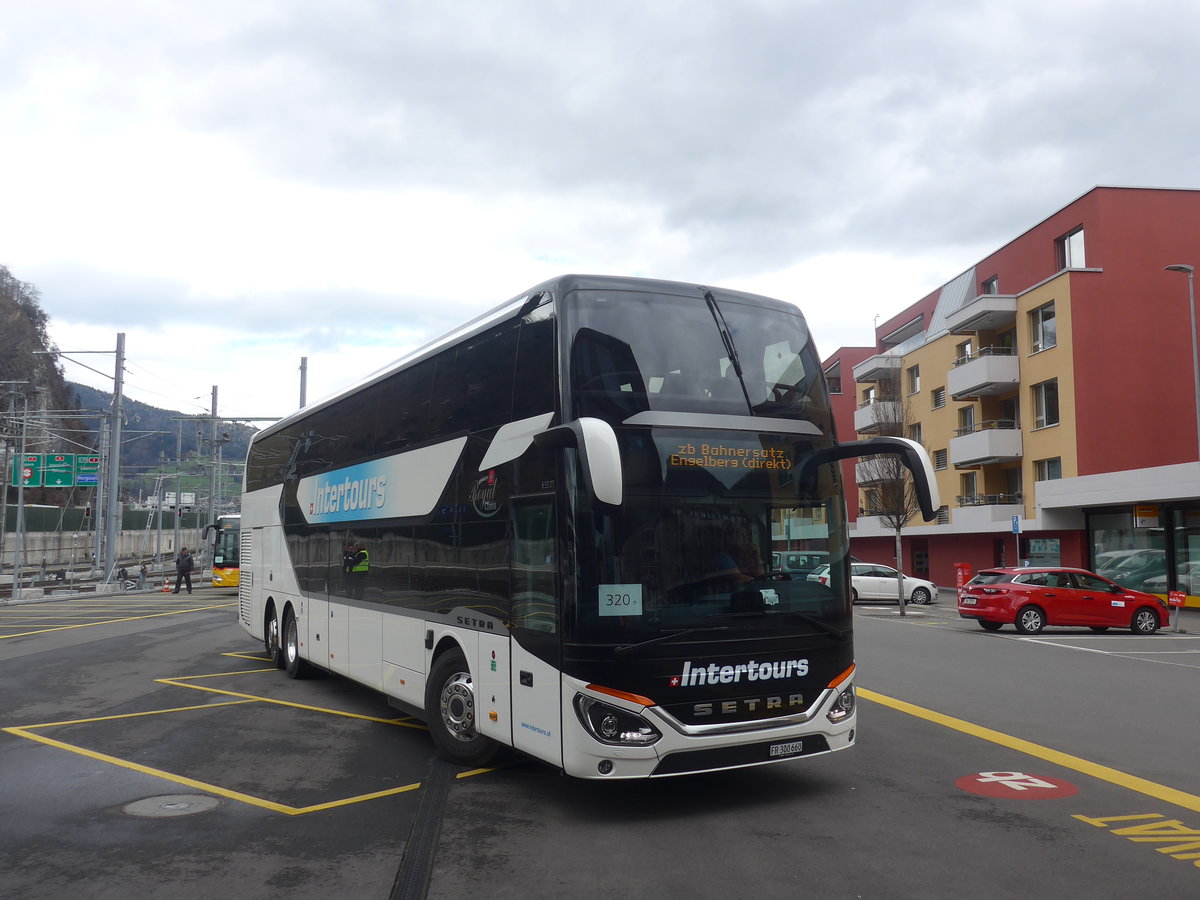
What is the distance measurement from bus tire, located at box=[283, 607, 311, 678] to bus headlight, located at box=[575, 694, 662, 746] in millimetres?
8088

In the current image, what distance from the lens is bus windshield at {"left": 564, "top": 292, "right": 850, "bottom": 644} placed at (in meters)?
6.54

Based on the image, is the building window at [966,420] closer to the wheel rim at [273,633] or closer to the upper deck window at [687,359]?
the wheel rim at [273,633]

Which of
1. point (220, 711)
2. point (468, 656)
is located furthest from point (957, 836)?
point (220, 711)

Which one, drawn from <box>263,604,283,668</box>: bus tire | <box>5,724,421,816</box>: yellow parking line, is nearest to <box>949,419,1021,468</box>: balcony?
<box>263,604,283,668</box>: bus tire

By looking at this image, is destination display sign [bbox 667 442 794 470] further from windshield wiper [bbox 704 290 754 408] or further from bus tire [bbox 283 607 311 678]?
bus tire [bbox 283 607 311 678]

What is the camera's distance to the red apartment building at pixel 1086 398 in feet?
105

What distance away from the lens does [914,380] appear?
165 feet

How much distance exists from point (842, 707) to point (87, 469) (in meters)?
48.6

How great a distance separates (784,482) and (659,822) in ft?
7.91

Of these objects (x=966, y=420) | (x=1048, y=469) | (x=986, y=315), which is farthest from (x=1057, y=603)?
(x=966, y=420)

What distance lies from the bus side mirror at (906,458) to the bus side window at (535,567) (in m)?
1.87

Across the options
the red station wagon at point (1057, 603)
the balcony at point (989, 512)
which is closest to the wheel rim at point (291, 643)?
the red station wagon at point (1057, 603)

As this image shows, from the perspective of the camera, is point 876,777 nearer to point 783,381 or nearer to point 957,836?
point 957,836

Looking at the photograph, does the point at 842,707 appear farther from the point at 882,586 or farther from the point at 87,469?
the point at 87,469
